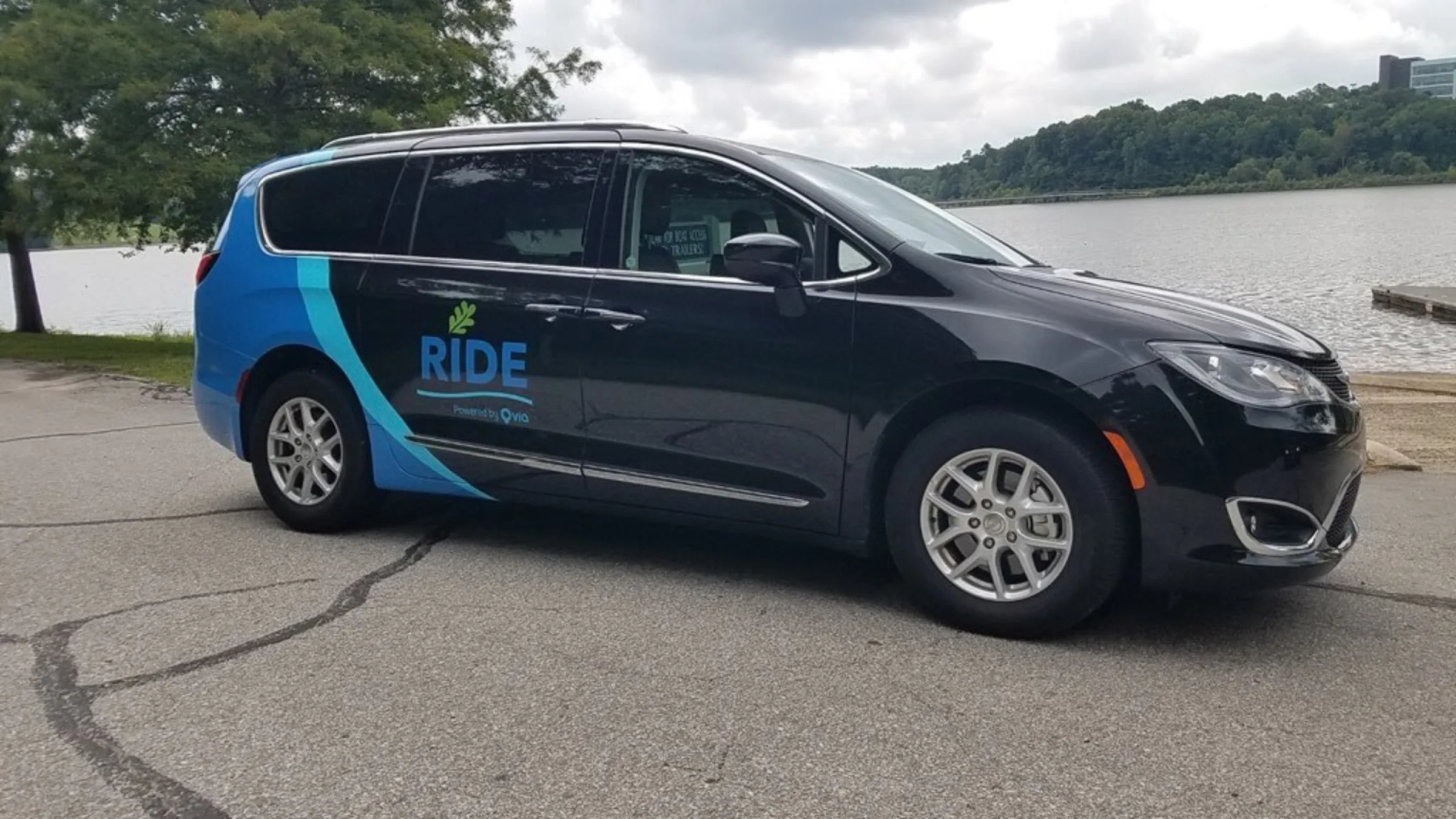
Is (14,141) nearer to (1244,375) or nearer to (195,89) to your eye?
(195,89)

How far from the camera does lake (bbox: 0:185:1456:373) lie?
79.4 ft

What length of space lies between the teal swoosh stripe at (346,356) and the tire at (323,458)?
0.11 metres

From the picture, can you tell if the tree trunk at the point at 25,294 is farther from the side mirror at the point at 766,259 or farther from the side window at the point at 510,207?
the side mirror at the point at 766,259

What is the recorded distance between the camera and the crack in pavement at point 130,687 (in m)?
2.89

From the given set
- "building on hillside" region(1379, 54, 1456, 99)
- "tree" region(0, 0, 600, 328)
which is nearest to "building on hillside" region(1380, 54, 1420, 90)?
"building on hillside" region(1379, 54, 1456, 99)

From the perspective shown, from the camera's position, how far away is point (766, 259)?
4.19 meters

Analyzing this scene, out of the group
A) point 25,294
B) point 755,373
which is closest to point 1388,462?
point 755,373

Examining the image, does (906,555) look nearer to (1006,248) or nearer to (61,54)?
(1006,248)

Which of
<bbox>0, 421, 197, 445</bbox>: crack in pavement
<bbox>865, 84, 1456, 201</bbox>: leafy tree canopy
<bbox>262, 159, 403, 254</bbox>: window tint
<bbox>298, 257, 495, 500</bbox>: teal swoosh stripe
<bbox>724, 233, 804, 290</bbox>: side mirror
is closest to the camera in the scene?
<bbox>724, 233, 804, 290</bbox>: side mirror

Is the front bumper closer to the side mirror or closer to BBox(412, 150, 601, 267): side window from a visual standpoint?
the side mirror

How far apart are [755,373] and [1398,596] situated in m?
2.60

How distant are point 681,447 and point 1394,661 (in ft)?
8.25

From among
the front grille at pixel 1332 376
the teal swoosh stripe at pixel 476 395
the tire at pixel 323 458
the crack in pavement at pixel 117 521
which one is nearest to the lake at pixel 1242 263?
the front grille at pixel 1332 376

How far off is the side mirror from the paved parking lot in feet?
3.95
